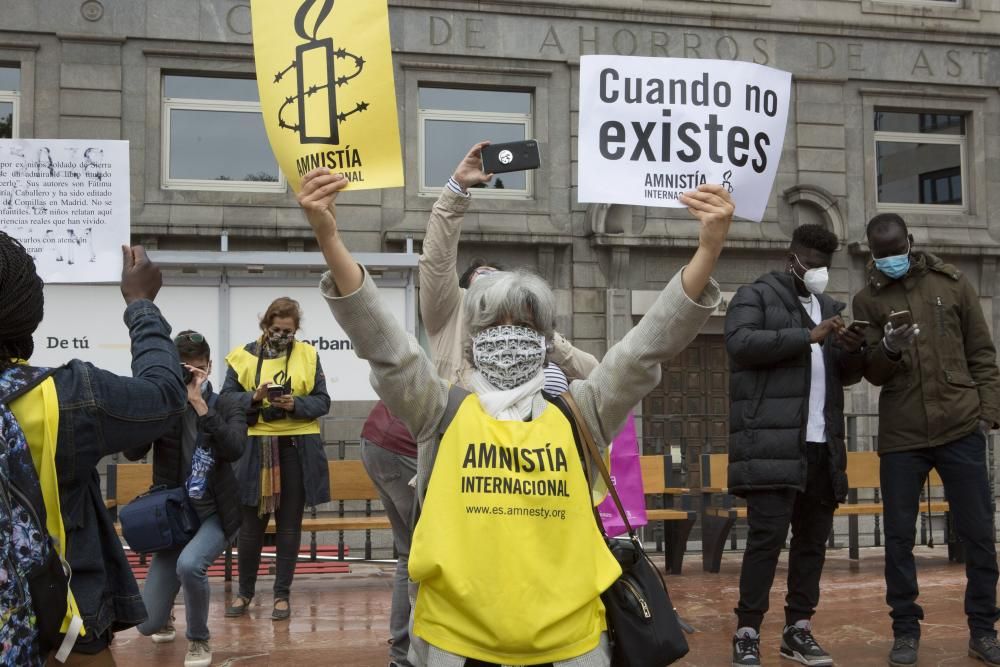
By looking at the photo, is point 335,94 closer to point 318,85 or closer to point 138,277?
point 318,85

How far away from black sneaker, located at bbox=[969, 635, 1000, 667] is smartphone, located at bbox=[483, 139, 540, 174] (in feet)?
11.1

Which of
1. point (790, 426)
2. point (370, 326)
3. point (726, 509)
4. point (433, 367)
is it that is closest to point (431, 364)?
point (433, 367)

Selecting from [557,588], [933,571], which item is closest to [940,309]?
[557,588]

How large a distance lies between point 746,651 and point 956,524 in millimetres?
1211

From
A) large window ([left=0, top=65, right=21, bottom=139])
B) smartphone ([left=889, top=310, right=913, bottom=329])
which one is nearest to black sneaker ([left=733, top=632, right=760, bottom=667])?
smartphone ([left=889, top=310, right=913, bottom=329])

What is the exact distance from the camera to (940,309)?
17.1ft

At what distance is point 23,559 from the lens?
2201mm

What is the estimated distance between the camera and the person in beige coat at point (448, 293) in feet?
13.3

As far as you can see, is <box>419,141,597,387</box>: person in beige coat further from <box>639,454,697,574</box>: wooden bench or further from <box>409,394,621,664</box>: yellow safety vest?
<box>639,454,697,574</box>: wooden bench

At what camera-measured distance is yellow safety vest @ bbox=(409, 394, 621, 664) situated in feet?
7.77

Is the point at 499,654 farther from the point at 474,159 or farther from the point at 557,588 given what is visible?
the point at 474,159

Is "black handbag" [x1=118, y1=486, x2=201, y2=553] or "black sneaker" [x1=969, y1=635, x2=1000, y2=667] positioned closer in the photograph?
"black sneaker" [x1=969, y1=635, x2=1000, y2=667]

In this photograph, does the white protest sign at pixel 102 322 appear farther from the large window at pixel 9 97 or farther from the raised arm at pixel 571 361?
the raised arm at pixel 571 361

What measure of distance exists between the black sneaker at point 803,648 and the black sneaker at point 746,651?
0.29 metres
